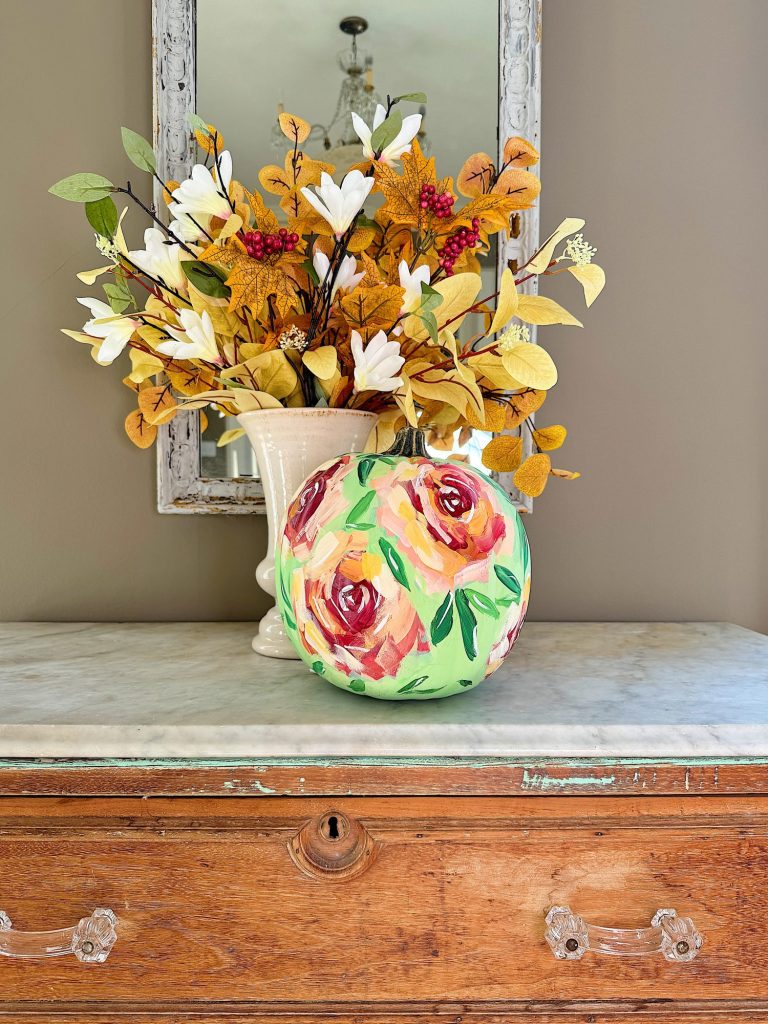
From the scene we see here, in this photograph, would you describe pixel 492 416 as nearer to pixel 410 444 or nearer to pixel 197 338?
pixel 410 444

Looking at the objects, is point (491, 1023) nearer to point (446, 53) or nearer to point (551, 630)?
point (551, 630)

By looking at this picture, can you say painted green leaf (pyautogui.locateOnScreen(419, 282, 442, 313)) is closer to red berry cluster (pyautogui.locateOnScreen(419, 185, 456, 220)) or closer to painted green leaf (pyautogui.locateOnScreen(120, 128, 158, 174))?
red berry cluster (pyautogui.locateOnScreen(419, 185, 456, 220))

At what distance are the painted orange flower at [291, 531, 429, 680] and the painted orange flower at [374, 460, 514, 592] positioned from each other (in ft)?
0.10

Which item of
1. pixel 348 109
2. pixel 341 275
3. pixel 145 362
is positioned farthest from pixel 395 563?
pixel 348 109

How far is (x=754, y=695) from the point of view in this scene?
63 cm

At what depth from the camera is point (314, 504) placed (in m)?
0.59

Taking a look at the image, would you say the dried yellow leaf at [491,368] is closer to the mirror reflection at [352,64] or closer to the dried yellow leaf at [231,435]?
the mirror reflection at [352,64]

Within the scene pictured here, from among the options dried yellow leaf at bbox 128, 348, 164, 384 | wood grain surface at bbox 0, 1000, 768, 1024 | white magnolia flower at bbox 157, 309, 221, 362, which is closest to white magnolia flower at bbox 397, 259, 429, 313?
white magnolia flower at bbox 157, 309, 221, 362

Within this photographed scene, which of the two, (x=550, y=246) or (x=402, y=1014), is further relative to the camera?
(x=550, y=246)

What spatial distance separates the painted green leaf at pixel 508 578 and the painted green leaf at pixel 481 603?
0.07ft

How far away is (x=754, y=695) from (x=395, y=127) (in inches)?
26.5

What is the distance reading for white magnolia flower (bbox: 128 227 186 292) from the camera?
2.37 feet

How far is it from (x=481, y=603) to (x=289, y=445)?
318 millimetres

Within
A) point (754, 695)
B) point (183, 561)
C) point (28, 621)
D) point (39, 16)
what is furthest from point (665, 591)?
point (39, 16)
